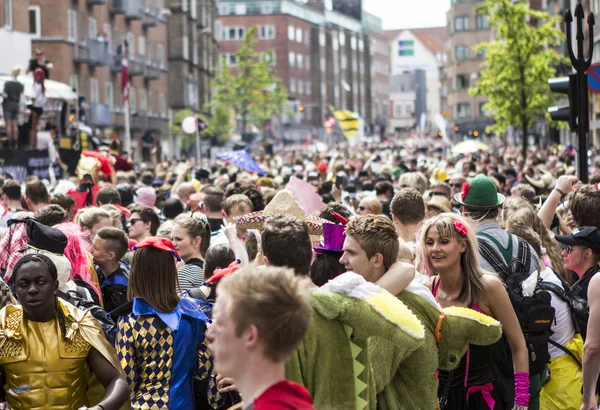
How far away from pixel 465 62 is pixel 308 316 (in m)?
130

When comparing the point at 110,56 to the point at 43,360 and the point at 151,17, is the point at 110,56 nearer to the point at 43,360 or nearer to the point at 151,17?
the point at 151,17

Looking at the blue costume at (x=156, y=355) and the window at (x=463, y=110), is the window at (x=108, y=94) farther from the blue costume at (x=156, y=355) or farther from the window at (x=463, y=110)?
the window at (x=463, y=110)

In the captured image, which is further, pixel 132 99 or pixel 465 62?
pixel 465 62

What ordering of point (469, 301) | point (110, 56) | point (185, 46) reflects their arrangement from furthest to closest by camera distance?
point (185, 46) → point (110, 56) → point (469, 301)

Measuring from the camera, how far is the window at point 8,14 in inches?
1849

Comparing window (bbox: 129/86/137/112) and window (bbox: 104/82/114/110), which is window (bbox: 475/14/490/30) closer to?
window (bbox: 129/86/137/112)

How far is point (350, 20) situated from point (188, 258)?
15040 cm

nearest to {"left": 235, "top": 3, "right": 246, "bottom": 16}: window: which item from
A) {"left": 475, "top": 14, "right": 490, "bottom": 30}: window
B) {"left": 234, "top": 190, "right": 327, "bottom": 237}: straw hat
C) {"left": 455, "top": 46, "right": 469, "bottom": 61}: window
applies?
{"left": 455, "top": 46, "right": 469, "bottom": 61}: window

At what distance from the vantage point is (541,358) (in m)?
6.89

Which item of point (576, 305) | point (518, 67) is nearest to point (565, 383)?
point (576, 305)

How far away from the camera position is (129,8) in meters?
64.4

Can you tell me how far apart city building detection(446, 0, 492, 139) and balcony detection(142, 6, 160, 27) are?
2459 inches

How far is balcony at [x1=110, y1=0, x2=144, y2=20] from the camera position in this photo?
62969 millimetres

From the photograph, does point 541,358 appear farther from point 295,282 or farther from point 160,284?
point 295,282
